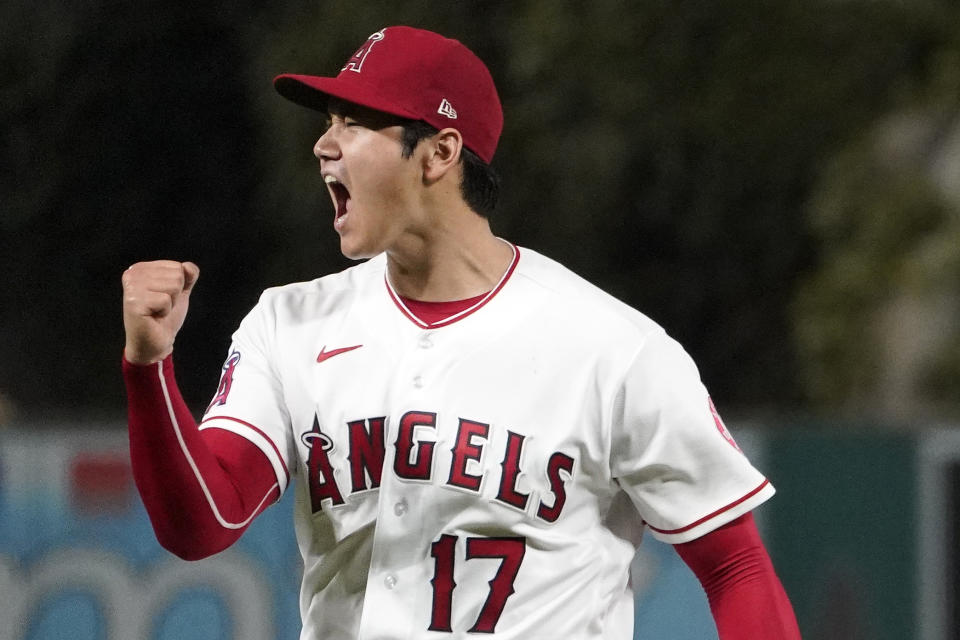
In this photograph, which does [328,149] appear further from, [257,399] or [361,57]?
[257,399]

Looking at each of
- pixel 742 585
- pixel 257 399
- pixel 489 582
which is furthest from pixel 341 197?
pixel 742 585

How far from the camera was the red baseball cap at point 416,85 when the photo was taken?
2271 millimetres

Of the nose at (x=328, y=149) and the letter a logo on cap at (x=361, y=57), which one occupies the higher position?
the letter a logo on cap at (x=361, y=57)

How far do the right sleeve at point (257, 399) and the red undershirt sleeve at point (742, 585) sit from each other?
2.13 ft

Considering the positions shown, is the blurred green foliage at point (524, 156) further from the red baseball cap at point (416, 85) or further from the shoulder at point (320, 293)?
the red baseball cap at point (416, 85)

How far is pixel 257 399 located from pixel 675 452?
651 millimetres

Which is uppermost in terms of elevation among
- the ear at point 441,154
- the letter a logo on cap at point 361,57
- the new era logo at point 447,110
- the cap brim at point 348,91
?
the letter a logo on cap at point 361,57

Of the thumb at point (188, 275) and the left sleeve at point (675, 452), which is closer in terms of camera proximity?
the thumb at point (188, 275)

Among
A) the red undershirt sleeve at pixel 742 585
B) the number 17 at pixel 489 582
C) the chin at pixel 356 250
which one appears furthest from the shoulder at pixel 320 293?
the red undershirt sleeve at pixel 742 585

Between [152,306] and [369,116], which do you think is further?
[369,116]

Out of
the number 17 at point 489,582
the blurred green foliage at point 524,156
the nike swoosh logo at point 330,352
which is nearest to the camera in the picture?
the number 17 at point 489,582

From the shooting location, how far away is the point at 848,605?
4668mm

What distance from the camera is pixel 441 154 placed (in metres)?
2.37

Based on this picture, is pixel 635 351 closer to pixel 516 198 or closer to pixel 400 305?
pixel 400 305
